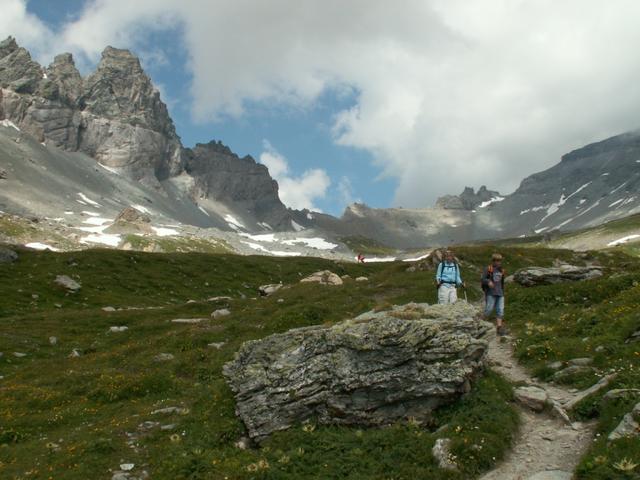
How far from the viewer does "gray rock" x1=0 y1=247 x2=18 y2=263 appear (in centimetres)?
6612

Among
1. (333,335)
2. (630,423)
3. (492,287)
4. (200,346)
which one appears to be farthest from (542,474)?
(200,346)

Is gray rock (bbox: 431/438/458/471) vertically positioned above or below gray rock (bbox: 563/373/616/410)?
below

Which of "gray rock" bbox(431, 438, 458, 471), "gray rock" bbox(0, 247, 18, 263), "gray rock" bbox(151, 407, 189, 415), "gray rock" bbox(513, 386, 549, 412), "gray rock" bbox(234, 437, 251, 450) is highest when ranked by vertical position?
"gray rock" bbox(0, 247, 18, 263)

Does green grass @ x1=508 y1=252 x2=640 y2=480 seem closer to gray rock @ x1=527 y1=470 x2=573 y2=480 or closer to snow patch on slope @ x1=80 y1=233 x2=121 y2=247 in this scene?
gray rock @ x1=527 y1=470 x2=573 y2=480

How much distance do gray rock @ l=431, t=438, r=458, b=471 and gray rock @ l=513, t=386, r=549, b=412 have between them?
3.71m

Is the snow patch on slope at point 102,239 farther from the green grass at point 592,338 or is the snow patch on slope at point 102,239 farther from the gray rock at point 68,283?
the green grass at point 592,338

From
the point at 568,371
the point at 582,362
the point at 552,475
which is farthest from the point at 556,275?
the point at 552,475

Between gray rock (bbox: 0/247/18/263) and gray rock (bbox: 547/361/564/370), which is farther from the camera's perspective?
gray rock (bbox: 0/247/18/263)

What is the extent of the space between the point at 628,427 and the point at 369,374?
749 centimetres

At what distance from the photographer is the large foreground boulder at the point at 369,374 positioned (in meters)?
16.5

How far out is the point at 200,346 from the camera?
30984 millimetres

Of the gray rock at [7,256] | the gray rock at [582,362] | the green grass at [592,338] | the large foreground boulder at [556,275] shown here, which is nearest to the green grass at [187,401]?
the green grass at [592,338]

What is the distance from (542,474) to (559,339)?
1061cm

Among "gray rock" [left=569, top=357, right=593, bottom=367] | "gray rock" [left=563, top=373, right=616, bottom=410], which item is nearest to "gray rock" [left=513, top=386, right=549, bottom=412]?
"gray rock" [left=563, top=373, right=616, bottom=410]
